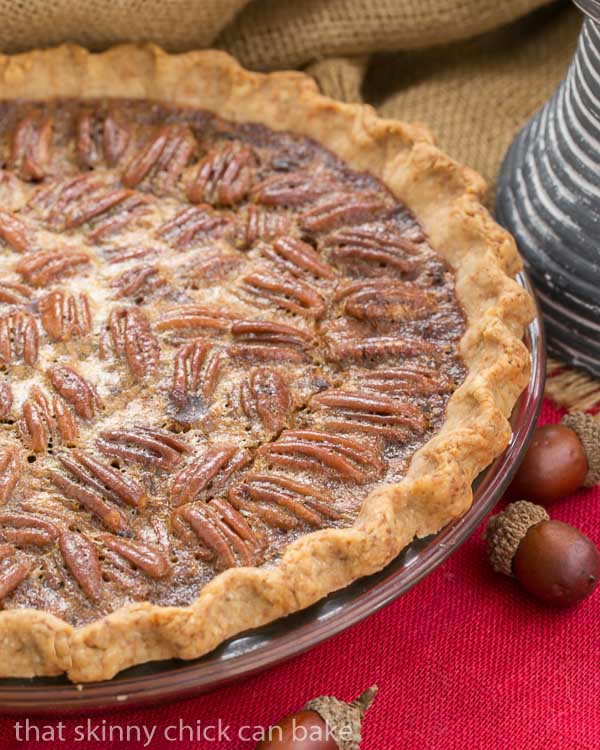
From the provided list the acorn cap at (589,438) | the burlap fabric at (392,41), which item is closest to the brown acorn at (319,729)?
the acorn cap at (589,438)

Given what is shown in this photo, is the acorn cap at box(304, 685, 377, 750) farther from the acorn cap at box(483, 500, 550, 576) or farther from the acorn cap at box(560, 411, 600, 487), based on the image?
the acorn cap at box(560, 411, 600, 487)

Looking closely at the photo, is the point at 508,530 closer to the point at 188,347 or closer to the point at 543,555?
the point at 543,555

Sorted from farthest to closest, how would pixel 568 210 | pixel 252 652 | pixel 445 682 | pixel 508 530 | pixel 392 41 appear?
pixel 392 41 < pixel 568 210 < pixel 508 530 < pixel 445 682 < pixel 252 652

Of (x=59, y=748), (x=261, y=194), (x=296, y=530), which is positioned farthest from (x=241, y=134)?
(x=59, y=748)

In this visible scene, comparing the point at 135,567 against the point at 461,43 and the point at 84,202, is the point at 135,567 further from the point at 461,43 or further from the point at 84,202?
the point at 461,43

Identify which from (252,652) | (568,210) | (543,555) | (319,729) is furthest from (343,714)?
(568,210)
